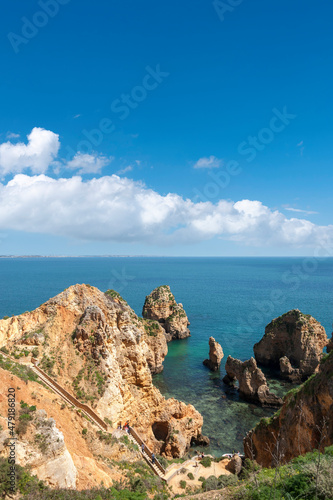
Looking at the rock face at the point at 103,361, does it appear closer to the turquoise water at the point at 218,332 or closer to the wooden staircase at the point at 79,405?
the wooden staircase at the point at 79,405

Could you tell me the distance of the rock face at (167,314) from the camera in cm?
7519

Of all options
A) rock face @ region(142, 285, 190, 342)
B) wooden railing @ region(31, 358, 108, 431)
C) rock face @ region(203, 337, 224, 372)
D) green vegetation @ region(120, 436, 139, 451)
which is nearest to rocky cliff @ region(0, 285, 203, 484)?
wooden railing @ region(31, 358, 108, 431)

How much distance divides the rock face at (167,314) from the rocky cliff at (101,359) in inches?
1589

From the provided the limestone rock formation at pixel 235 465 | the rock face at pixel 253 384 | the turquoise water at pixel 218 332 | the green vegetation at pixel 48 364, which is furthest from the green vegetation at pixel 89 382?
the rock face at pixel 253 384

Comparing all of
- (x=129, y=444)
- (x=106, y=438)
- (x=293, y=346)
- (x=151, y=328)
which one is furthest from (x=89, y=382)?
(x=293, y=346)

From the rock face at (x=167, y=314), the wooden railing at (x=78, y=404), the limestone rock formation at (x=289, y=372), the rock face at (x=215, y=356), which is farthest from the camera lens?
the rock face at (x=167, y=314)

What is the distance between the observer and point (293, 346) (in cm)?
5475

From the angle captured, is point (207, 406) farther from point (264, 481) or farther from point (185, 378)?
point (264, 481)

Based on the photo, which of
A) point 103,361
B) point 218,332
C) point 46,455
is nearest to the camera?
point 46,455

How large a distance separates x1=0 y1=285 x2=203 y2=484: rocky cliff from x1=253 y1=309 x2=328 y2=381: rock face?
25.8 metres

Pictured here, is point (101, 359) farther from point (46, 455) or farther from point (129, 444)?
point (46, 455)

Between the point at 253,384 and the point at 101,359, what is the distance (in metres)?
26.3

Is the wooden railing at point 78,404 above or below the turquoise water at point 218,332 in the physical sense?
above

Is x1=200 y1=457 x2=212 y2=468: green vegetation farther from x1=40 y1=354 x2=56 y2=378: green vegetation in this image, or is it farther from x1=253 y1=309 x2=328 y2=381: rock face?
x1=253 y1=309 x2=328 y2=381: rock face
